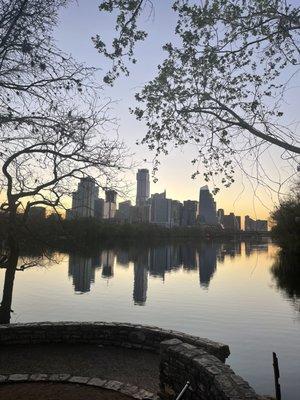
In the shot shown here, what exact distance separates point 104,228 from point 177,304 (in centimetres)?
7724

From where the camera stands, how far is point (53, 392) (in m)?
10.6

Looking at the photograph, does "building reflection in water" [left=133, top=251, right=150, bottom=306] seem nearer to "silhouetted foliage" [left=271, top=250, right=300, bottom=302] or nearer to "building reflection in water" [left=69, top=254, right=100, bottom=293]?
"building reflection in water" [left=69, top=254, right=100, bottom=293]

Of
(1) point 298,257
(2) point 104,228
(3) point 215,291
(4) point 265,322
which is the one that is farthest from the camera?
(2) point 104,228

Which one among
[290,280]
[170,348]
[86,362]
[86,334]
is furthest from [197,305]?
[170,348]

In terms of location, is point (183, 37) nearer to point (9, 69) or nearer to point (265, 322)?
point (9, 69)

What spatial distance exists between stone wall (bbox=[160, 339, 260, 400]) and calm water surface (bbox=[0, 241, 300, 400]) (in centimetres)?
827

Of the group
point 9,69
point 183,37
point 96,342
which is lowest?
point 96,342

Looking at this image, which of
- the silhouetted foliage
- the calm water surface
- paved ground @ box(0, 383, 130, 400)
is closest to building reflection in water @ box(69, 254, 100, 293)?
the calm water surface

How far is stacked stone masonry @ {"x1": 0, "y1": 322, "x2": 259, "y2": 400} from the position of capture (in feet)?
Answer: 28.1

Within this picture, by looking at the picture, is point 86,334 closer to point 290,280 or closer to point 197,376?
point 197,376

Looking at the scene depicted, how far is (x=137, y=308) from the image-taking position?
3491 cm

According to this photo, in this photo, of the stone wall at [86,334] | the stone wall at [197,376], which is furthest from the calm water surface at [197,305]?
the stone wall at [197,376]

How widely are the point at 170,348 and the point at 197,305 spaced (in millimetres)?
26497

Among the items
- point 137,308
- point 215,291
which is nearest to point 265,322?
point 137,308
